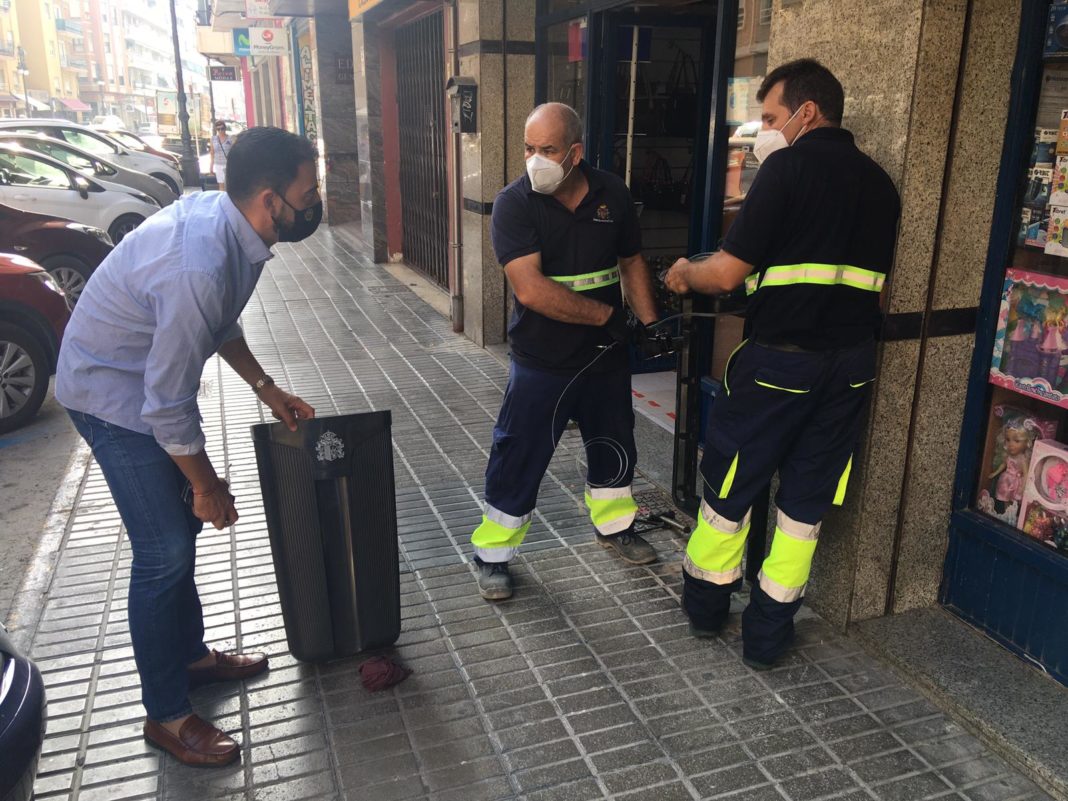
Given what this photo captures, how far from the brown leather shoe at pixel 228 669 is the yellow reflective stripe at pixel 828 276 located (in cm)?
232

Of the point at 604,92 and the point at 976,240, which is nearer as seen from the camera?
the point at 976,240

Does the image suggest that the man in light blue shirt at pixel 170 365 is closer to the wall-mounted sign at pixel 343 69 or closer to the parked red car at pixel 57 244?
the parked red car at pixel 57 244

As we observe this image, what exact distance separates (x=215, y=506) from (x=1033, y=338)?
283 cm

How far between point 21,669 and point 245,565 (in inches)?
66.4

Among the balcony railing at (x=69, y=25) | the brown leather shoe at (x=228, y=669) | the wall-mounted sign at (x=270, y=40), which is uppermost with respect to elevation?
the balcony railing at (x=69, y=25)

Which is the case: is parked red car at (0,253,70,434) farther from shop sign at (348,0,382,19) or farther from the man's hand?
shop sign at (348,0,382,19)

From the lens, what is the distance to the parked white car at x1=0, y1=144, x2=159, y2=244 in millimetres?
10453

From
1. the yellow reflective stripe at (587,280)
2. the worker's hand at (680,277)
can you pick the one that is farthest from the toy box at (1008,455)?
the yellow reflective stripe at (587,280)

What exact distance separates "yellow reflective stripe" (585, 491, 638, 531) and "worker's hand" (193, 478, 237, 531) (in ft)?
5.94

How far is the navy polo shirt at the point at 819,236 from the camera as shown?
2816mm

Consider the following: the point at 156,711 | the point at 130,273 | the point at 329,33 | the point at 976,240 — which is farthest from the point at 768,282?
the point at 329,33

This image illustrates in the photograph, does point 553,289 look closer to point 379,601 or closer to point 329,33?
point 379,601

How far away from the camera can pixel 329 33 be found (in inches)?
606

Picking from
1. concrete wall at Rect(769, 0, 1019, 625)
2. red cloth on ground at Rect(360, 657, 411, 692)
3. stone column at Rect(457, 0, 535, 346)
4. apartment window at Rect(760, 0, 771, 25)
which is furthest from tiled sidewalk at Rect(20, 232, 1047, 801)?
stone column at Rect(457, 0, 535, 346)
